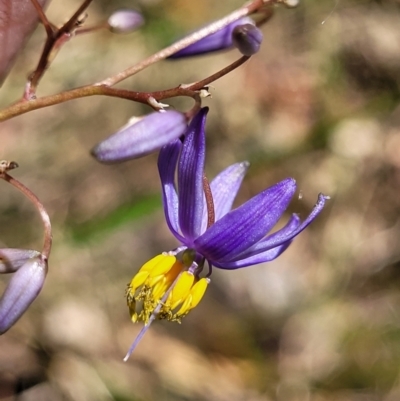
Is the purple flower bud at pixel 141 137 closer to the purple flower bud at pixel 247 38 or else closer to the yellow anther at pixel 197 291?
the purple flower bud at pixel 247 38

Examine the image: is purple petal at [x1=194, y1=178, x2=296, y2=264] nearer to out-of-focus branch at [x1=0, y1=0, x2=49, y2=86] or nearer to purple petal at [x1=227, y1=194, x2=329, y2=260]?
purple petal at [x1=227, y1=194, x2=329, y2=260]

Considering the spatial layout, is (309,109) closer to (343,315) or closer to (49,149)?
(343,315)

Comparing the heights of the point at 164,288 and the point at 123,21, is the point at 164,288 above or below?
below

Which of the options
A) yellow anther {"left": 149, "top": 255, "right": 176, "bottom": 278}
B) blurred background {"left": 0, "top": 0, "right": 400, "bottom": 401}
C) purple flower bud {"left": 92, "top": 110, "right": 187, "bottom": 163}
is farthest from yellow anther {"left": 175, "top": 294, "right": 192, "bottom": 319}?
blurred background {"left": 0, "top": 0, "right": 400, "bottom": 401}

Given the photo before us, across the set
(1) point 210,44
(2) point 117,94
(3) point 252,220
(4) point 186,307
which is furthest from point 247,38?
(4) point 186,307

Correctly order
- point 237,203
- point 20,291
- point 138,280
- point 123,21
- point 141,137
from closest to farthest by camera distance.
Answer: point 141,137 → point 20,291 → point 138,280 → point 123,21 → point 237,203

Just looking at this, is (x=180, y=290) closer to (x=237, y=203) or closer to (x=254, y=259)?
(x=254, y=259)

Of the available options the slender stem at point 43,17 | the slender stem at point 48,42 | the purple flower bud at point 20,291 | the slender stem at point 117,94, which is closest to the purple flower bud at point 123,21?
the slender stem at point 48,42
